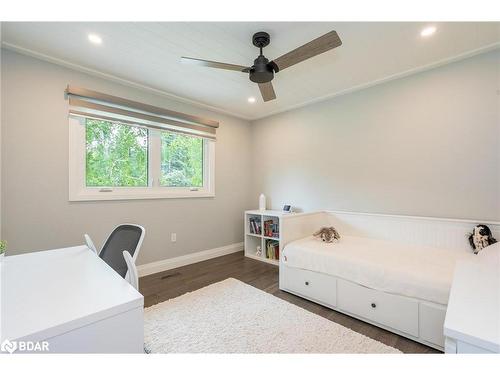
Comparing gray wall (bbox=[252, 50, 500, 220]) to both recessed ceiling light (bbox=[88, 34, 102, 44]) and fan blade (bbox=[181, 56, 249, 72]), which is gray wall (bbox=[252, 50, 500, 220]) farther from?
recessed ceiling light (bbox=[88, 34, 102, 44])

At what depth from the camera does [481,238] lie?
1.98 meters

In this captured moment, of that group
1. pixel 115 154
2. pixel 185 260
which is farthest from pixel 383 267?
pixel 115 154

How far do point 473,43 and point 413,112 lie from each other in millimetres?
686

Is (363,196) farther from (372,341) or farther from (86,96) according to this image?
(86,96)

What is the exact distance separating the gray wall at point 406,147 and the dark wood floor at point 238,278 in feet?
4.00

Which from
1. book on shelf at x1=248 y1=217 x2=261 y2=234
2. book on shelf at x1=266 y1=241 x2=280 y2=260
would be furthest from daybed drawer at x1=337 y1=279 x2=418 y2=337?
book on shelf at x1=248 y1=217 x2=261 y2=234

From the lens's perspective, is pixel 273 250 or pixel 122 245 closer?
pixel 122 245

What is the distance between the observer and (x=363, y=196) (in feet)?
9.39

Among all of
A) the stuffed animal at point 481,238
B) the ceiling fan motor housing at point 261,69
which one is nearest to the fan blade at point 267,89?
the ceiling fan motor housing at point 261,69

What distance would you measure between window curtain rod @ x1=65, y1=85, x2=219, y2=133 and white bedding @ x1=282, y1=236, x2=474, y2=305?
2.18m

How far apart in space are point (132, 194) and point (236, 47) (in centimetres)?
203

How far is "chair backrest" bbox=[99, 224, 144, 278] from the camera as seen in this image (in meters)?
1.43

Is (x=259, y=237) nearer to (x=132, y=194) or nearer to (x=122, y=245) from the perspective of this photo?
(x=132, y=194)
